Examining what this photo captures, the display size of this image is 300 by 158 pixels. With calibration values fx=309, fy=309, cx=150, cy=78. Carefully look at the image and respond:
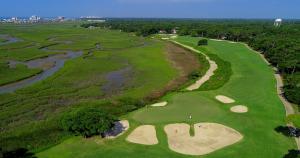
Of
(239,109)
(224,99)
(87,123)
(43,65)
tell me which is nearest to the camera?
(87,123)

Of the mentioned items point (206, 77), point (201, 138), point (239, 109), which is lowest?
point (201, 138)

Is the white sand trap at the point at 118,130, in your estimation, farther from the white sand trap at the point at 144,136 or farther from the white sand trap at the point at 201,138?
the white sand trap at the point at 201,138

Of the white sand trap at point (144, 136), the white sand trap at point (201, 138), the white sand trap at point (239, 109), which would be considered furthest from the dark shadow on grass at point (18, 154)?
the white sand trap at point (239, 109)

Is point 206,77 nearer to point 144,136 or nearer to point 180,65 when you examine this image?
point 180,65

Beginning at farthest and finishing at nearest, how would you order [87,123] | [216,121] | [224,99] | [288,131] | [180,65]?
[180,65]
[224,99]
[216,121]
[288,131]
[87,123]

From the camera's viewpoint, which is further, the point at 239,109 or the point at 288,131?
the point at 239,109

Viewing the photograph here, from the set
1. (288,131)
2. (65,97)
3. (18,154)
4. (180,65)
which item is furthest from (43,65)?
(288,131)

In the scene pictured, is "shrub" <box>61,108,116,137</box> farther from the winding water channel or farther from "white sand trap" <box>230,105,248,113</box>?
the winding water channel
